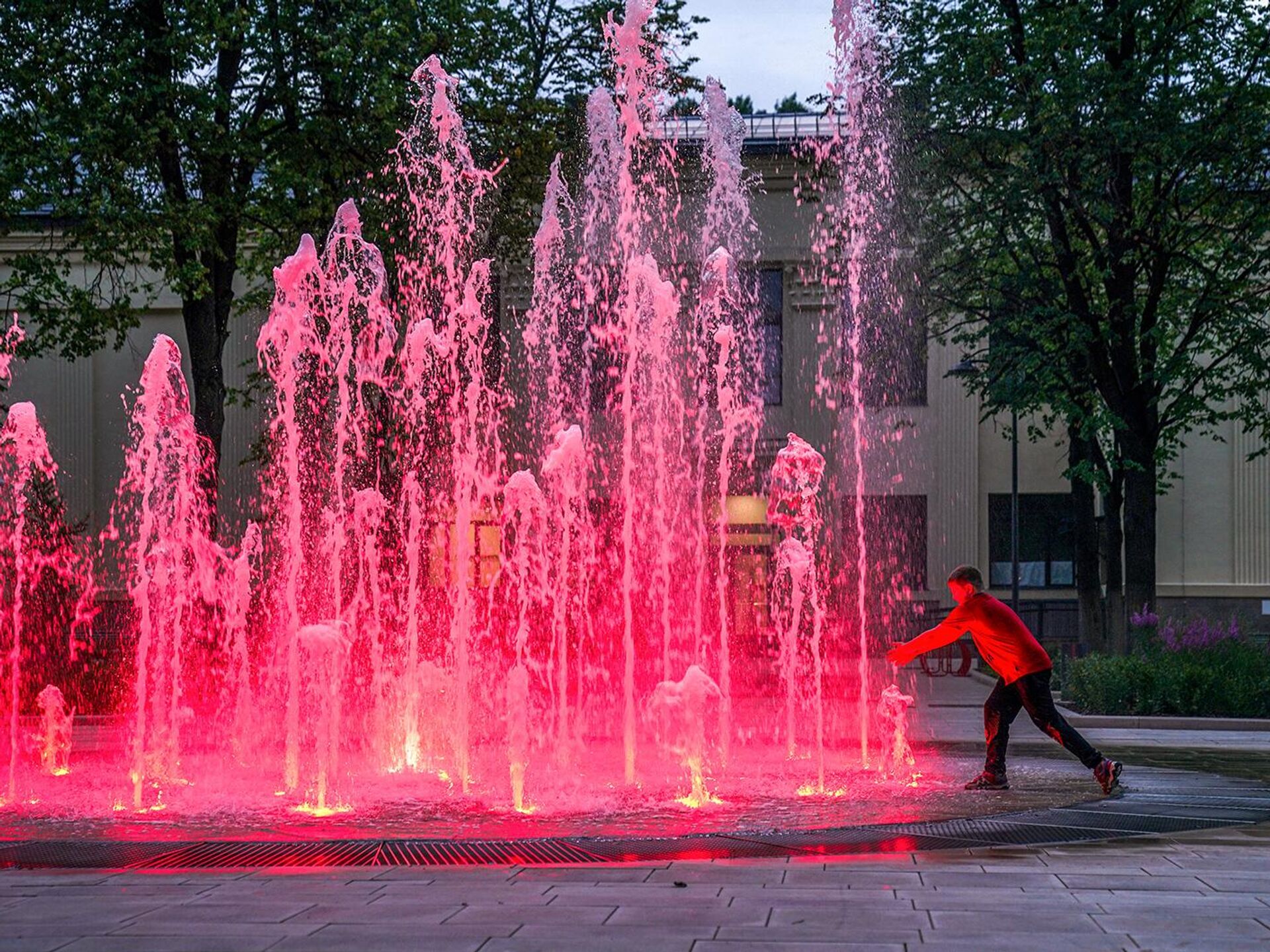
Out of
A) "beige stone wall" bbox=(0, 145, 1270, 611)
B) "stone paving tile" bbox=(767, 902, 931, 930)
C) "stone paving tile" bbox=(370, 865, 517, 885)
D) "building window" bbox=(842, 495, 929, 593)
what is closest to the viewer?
"stone paving tile" bbox=(767, 902, 931, 930)

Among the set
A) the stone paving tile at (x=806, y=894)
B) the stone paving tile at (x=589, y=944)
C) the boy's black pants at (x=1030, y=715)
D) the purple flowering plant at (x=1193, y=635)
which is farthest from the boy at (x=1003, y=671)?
the purple flowering plant at (x=1193, y=635)

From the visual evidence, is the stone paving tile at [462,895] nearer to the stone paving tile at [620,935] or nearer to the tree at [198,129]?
the stone paving tile at [620,935]

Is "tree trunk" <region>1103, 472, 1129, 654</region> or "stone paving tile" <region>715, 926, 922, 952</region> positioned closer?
"stone paving tile" <region>715, 926, 922, 952</region>

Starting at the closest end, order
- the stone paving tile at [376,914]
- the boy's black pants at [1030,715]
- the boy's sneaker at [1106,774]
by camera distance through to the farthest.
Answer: the stone paving tile at [376,914]
the boy's black pants at [1030,715]
the boy's sneaker at [1106,774]

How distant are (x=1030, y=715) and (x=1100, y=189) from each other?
13.5m

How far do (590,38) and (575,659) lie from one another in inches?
512

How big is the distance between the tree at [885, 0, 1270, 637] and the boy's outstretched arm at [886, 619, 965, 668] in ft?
40.7

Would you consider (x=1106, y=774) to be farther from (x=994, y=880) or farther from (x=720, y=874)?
(x=720, y=874)

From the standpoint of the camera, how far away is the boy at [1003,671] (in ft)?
34.7

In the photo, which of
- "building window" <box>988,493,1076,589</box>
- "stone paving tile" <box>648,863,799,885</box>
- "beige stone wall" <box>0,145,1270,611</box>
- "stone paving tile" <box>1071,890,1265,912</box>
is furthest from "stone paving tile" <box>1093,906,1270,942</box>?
"building window" <box>988,493,1076,589</box>

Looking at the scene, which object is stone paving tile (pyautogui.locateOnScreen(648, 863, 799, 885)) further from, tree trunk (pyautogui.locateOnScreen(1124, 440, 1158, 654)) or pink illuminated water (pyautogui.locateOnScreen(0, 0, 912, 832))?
tree trunk (pyautogui.locateOnScreen(1124, 440, 1158, 654))

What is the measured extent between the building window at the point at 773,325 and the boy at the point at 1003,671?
24.3 metres

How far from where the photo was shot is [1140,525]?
23.0 metres

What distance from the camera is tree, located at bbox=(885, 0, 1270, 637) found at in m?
21.9
